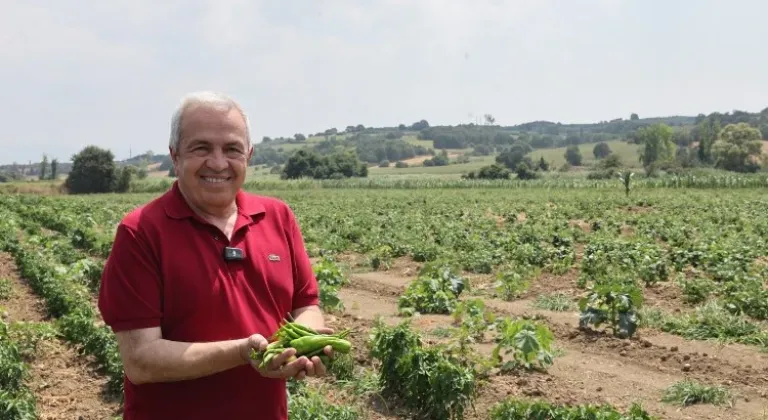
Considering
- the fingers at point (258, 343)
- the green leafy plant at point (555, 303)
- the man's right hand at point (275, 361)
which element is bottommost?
the green leafy plant at point (555, 303)

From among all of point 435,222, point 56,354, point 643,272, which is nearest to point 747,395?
point 643,272

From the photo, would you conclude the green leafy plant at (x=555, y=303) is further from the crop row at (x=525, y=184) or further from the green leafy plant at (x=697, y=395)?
the crop row at (x=525, y=184)

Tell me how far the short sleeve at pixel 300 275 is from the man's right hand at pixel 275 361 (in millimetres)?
627

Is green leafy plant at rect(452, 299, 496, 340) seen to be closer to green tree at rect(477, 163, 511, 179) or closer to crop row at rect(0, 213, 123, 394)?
crop row at rect(0, 213, 123, 394)

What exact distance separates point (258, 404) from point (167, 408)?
365 millimetres

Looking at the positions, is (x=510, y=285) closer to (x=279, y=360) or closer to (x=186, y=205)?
(x=186, y=205)

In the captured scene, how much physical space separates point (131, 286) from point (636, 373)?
6468mm

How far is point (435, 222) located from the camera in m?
23.5

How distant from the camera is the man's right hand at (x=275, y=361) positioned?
256cm

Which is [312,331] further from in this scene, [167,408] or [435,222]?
[435,222]

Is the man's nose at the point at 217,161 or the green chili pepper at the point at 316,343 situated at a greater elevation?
the man's nose at the point at 217,161

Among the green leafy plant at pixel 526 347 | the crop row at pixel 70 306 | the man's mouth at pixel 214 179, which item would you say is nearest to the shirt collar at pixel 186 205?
the man's mouth at pixel 214 179

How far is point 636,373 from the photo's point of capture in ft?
25.2

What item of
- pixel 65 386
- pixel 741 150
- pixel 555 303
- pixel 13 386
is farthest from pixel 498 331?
pixel 741 150
